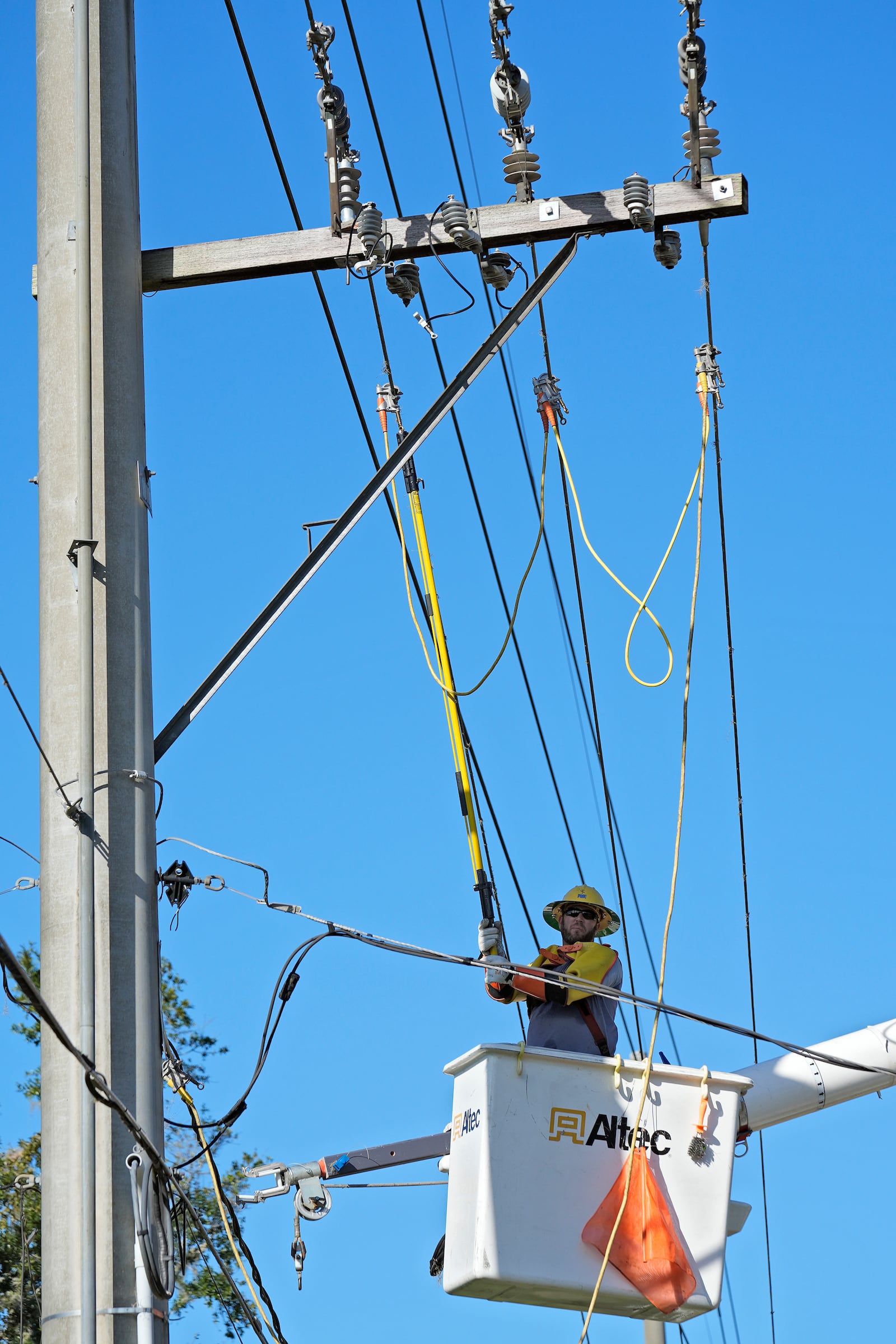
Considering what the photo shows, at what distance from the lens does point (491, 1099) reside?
6188mm

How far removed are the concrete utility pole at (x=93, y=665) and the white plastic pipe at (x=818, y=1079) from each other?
5.35 m

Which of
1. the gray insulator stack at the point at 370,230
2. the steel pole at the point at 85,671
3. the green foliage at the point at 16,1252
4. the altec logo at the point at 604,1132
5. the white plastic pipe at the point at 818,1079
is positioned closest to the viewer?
the steel pole at the point at 85,671

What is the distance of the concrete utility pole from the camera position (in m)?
5.18

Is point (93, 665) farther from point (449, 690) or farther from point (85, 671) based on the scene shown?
point (449, 690)

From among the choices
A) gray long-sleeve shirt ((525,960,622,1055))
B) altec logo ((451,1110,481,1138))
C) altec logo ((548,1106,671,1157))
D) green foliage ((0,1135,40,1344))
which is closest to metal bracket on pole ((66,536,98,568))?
altec logo ((451,1110,481,1138))

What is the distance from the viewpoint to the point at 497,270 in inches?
270

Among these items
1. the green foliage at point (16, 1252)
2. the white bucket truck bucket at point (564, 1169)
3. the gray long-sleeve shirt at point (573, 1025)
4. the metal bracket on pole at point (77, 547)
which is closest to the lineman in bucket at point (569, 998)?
the gray long-sleeve shirt at point (573, 1025)

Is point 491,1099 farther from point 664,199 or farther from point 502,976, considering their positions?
point 664,199

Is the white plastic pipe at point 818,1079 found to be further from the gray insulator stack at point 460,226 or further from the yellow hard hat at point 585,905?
the gray insulator stack at point 460,226

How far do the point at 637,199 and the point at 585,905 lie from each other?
2.97m

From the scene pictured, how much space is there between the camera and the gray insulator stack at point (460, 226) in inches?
259

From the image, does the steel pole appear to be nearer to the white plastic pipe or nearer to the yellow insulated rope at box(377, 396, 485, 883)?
the yellow insulated rope at box(377, 396, 485, 883)

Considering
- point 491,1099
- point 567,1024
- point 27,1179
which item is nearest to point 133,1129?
point 491,1099

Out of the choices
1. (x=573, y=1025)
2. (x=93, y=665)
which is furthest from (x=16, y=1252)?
(x=93, y=665)
